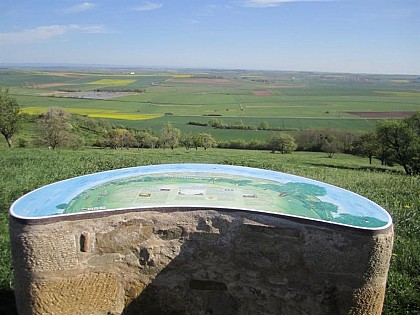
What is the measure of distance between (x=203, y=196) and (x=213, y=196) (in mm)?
169

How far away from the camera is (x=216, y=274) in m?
6.22

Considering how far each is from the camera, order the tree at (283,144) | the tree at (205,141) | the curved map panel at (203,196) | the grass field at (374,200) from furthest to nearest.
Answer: the tree at (205,141) → the tree at (283,144) → the grass field at (374,200) → the curved map panel at (203,196)

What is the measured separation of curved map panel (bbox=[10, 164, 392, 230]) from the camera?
19.8 feet

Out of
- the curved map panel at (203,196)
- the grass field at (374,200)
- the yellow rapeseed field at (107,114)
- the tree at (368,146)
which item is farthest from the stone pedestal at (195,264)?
the yellow rapeseed field at (107,114)

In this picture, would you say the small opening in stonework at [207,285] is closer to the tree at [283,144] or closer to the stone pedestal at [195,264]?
the stone pedestal at [195,264]

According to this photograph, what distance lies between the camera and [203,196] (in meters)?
6.69

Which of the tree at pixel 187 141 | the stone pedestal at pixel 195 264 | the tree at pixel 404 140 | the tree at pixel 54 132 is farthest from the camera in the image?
the tree at pixel 187 141

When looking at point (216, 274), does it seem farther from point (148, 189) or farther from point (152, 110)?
point (152, 110)

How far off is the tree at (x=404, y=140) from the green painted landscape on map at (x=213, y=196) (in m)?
21.1

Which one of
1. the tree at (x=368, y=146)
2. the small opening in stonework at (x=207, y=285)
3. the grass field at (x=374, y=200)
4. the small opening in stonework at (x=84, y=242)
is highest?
the small opening in stonework at (x=84, y=242)

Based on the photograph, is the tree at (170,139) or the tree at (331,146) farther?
the tree at (331,146)

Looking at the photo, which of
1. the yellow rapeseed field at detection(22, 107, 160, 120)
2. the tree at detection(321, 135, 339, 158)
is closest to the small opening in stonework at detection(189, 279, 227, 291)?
the tree at detection(321, 135, 339, 158)

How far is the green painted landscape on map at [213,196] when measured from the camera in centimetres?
612

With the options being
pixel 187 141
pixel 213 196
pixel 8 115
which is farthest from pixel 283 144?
pixel 213 196
